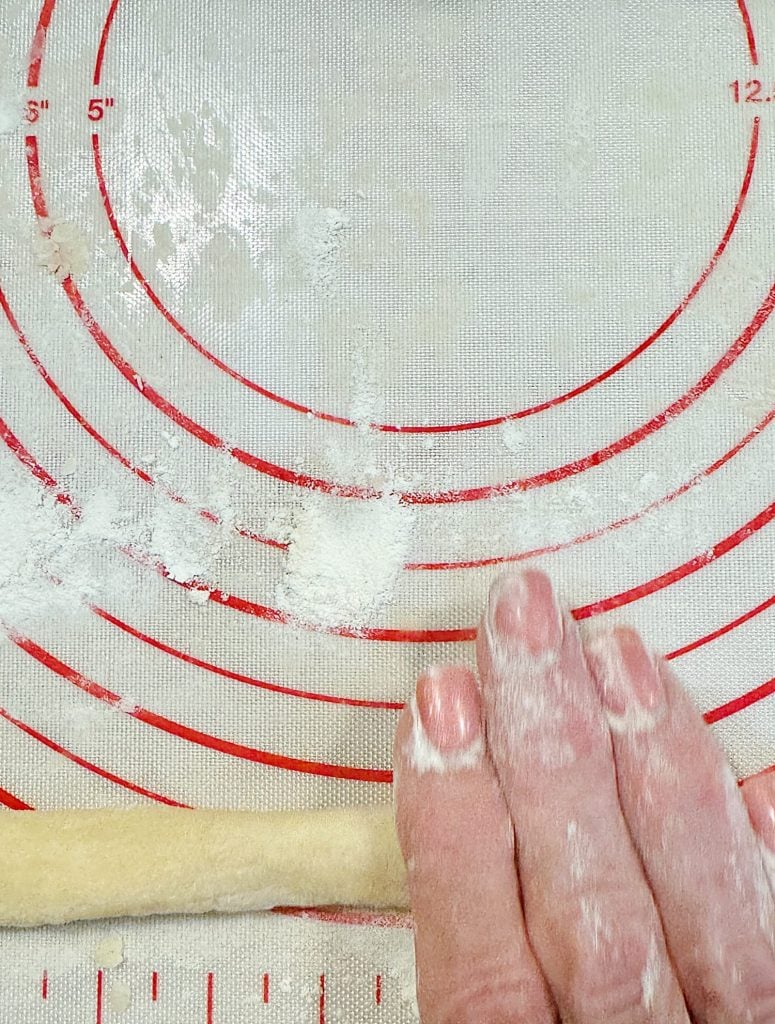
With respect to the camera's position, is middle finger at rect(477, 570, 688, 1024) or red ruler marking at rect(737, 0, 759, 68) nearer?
middle finger at rect(477, 570, 688, 1024)

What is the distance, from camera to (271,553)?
71cm

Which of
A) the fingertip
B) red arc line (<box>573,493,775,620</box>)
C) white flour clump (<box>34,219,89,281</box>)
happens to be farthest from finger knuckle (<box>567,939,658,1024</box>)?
white flour clump (<box>34,219,89,281</box>)

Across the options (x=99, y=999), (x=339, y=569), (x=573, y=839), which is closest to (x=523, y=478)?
(x=339, y=569)

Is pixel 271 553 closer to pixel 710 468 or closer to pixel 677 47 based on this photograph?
pixel 710 468

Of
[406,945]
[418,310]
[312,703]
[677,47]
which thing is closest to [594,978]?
[406,945]

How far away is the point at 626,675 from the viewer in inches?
26.2

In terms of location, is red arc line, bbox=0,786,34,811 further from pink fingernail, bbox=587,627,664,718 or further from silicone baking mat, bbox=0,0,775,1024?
pink fingernail, bbox=587,627,664,718

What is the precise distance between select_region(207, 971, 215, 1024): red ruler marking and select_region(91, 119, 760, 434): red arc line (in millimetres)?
411

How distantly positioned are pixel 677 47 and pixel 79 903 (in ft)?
2.55

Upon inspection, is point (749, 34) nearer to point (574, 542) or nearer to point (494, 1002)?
point (574, 542)

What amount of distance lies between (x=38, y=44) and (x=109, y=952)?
0.70 meters

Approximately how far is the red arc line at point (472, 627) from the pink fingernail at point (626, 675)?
0.04 meters

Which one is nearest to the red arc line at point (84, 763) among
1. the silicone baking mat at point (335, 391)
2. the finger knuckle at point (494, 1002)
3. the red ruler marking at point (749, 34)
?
the silicone baking mat at point (335, 391)

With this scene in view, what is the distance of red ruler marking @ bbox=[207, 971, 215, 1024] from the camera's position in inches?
26.4
